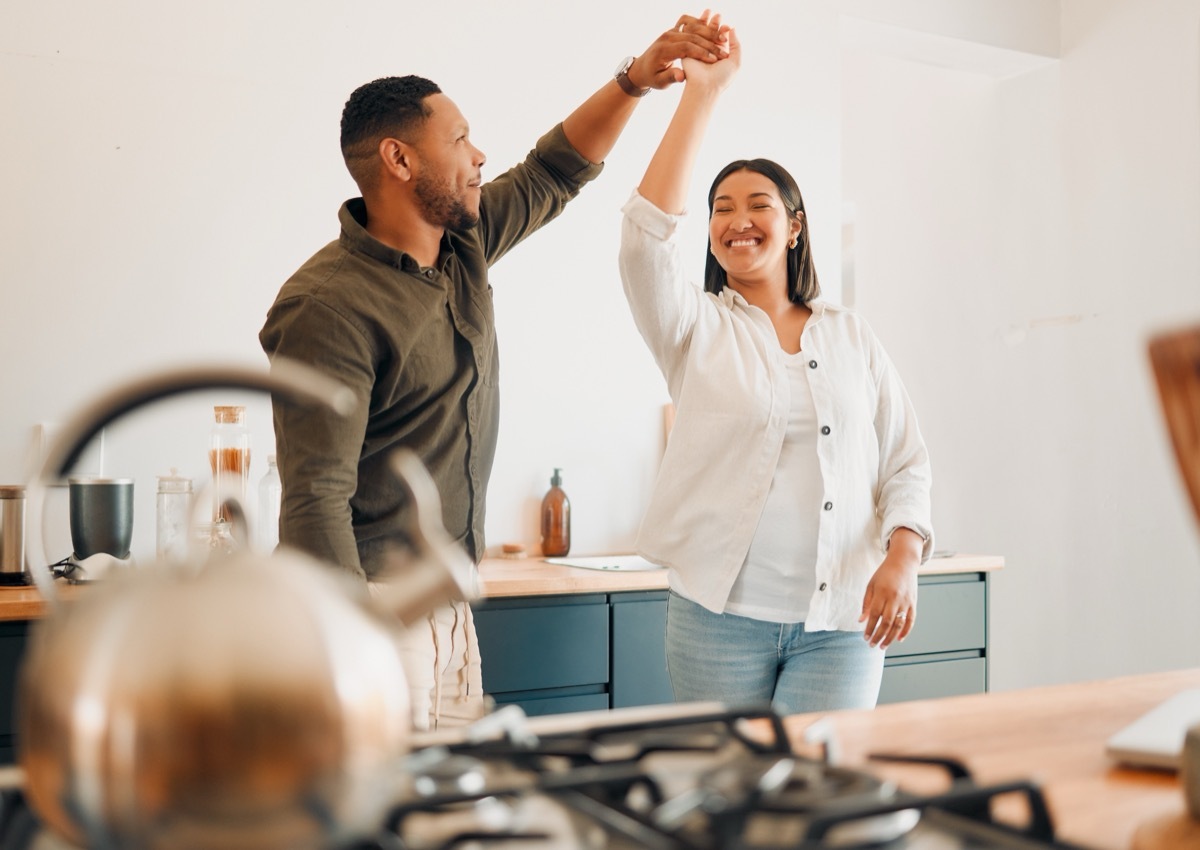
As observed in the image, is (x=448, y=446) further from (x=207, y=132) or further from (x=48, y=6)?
(x=48, y=6)

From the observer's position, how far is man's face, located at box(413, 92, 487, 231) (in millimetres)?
1809

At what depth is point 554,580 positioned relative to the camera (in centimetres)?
238

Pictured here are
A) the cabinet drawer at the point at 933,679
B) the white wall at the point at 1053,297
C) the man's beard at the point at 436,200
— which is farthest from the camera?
the white wall at the point at 1053,297

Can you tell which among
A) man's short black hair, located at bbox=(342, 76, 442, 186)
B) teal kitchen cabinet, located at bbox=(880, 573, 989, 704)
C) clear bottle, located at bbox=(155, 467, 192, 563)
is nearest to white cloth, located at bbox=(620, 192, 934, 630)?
man's short black hair, located at bbox=(342, 76, 442, 186)

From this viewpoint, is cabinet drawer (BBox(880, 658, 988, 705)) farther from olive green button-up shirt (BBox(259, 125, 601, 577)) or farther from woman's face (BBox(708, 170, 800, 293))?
olive green button-up shirt (BBox(259, 125, 601, 577))

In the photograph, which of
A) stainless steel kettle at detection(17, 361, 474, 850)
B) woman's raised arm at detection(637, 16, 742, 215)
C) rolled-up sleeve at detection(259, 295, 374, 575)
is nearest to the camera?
stainless steel kettle at detection(17, 361, 474, 850)

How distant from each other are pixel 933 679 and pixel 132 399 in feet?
8.77

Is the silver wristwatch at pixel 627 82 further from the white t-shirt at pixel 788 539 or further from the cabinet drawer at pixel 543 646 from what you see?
the cabinet drawer at pixel 543 646

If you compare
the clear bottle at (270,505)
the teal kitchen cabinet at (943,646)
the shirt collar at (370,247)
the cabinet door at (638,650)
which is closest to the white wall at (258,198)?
the clear bottle at (270,505)

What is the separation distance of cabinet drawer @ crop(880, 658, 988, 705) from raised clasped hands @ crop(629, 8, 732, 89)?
159 cm

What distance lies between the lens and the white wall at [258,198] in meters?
2.55

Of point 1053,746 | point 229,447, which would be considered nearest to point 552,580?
point 229,447

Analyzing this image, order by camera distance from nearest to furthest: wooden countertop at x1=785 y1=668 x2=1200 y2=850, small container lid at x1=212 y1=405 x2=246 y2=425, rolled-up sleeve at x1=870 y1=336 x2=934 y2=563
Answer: wooden countertop at x1=785 y1=668 x2=1200 y2=850, rolled-up sleeve at x1=870 y1=336 x2=934 y2=563, small container lid at x1=212 y1=405 x2=246 y2=425

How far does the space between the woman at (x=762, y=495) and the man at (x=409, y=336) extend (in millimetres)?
266
